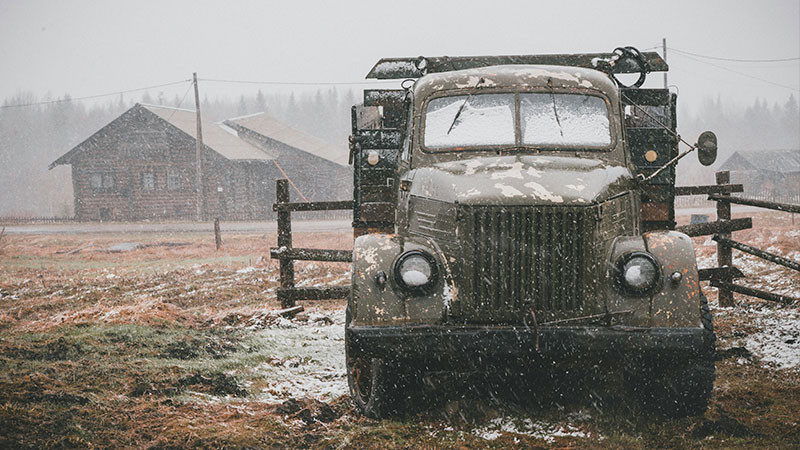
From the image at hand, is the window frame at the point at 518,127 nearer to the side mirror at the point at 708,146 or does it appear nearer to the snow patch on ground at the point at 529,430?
the side mirror at the point at 708,146

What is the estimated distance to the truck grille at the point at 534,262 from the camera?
4.46 meters

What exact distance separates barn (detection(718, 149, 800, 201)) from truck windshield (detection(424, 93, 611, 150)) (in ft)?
196

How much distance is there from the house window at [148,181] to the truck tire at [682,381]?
3839 cm

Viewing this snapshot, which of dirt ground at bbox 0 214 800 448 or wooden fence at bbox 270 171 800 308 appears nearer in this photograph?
dirt ground at bbox 0 214 800 448

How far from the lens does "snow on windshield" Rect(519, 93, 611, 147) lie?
5.50 meters

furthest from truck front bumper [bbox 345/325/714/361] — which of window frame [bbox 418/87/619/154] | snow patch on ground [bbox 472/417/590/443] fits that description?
window frame [bbox 418/87/619/154]

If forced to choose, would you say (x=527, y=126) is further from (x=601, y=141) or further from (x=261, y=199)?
(x=261, y=199)

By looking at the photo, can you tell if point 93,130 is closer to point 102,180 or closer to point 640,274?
point 102,180

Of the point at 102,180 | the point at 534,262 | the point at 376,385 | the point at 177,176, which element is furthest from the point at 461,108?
the point at 102,180

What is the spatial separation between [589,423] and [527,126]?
2358 mm

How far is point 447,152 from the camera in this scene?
18.3 feet

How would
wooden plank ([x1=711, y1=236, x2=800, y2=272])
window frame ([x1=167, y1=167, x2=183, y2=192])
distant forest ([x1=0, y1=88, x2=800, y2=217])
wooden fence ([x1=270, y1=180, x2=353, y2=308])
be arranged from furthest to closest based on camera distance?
distant forest ([x1=0, y1=88, x2=800, y2=217])
window frame ([x1=167, y1=167, x2=183, y2=192])
wooden fence ([x1=270, y1=180, x2=353, y2=308])
wooden plank ([x1=711, y1=236, x2=800, y2=272])

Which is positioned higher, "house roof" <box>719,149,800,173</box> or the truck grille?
"house roof" <box>719,149,800,173</box>

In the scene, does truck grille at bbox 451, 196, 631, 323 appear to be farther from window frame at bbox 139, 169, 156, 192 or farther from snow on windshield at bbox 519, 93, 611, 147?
window frame at bbox 139, 169, 156, 192
